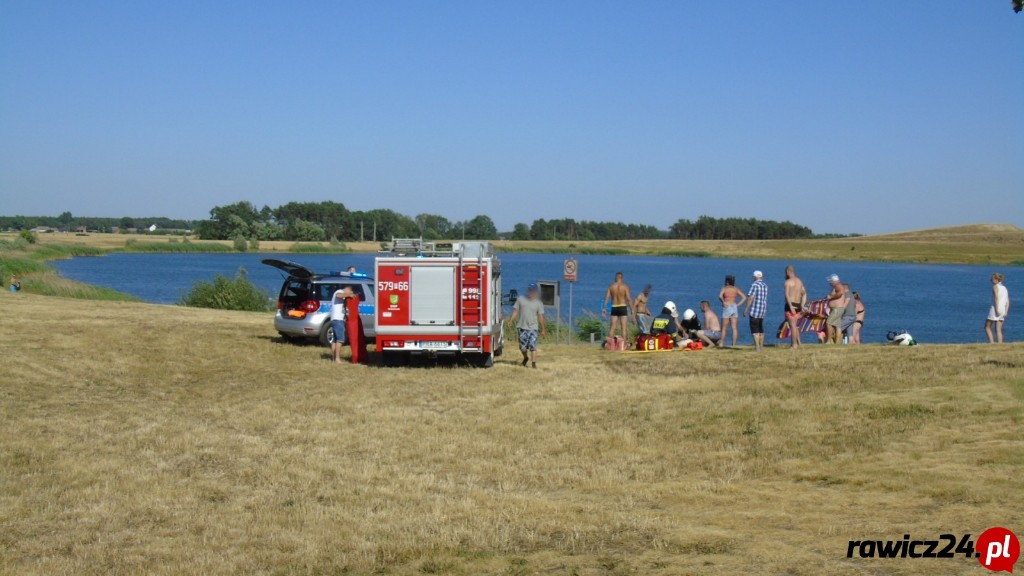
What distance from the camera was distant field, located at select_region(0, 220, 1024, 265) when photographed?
123 m

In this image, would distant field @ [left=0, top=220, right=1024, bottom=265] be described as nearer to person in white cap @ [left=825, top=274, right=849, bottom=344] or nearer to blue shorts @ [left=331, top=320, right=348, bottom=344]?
blue shorts @ [left=331, top=320, right=348, bottom=344]

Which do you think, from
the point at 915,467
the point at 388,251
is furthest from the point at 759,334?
the point at 915,467

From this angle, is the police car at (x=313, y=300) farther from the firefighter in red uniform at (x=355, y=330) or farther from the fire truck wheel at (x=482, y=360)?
the fire truck wheel at (x=482, y=360)

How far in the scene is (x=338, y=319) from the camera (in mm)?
20734

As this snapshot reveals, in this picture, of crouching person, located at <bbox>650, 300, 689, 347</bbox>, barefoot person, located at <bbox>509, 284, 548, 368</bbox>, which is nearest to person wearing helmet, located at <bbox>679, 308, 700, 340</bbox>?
crouching person, located at <bbox>650, 300, 689, 347</bbox>

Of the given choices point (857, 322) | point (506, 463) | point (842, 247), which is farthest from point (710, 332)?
point (842, 247)

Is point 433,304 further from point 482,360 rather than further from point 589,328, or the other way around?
point 589,328

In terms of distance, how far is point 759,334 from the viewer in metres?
Result: 21.1

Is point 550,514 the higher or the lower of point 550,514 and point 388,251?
the lower

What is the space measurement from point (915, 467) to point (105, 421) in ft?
33.2

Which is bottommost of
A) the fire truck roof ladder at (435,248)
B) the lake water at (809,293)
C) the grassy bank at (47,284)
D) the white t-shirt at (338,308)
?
the lake water at (809,293)

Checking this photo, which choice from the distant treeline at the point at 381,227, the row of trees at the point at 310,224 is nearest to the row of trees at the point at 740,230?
the distant treeline at the point at 381,227

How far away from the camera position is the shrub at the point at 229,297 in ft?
123

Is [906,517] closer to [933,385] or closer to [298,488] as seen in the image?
[298,488]
